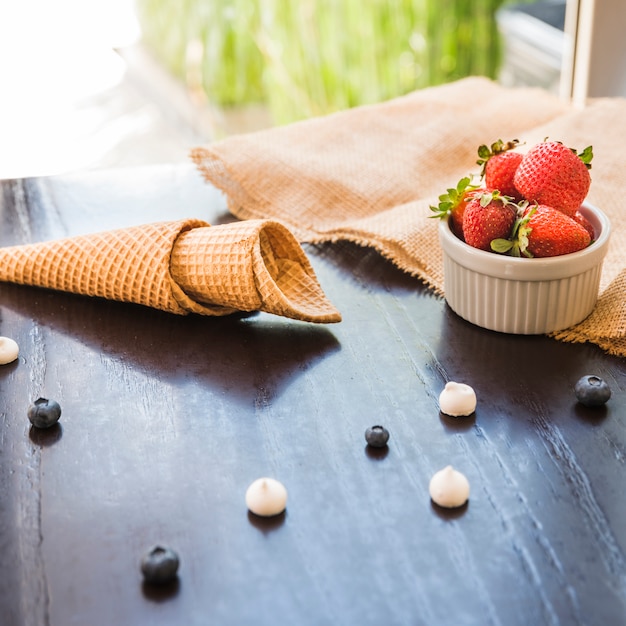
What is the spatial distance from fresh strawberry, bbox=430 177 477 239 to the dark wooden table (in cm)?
11

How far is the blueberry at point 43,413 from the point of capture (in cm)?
88

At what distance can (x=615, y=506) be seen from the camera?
75 centimetres

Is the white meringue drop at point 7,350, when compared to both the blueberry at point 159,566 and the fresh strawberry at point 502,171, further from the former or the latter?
the fresh strawberry at point 502,171

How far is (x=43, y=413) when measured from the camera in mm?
883

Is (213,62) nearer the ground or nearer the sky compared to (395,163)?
nearer the ground

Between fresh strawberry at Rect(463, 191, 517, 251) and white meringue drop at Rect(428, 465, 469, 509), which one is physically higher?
fresh strawberry at Rect(463, 191, 517, 251)

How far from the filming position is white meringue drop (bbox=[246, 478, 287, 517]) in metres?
0.75

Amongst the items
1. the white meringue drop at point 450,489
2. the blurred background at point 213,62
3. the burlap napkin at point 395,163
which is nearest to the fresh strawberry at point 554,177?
the burlap napkin at point 395,163

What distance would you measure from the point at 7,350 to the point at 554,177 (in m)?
0.67

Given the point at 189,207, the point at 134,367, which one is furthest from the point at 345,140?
the point at 134,367

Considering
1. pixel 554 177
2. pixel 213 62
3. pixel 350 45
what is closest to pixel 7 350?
pixel 554 177

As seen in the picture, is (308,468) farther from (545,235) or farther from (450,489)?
(545,235)

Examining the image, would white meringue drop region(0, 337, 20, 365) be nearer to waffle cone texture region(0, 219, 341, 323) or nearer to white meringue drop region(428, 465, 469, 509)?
waffle cone texture region(0, 219, 341, 323)

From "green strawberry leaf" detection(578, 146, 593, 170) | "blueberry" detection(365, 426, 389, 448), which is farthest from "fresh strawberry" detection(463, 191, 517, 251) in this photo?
"blueberry" detection(365, 426, 389, 448)
